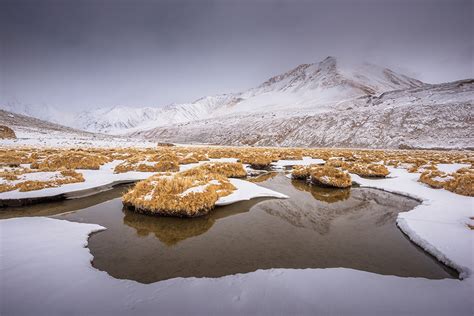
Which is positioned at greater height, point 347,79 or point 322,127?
point 347,79

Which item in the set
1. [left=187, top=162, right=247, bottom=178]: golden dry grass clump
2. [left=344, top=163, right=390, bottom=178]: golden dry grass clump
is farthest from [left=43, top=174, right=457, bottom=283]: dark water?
[left=344, top=163, right=390, bottom=178]: golden dry grass clump

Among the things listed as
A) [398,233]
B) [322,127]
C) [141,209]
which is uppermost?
[322,127]

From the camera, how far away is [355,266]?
500 centimetres

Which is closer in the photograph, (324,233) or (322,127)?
(324,233)

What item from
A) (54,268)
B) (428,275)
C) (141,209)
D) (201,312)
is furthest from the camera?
(141,209)

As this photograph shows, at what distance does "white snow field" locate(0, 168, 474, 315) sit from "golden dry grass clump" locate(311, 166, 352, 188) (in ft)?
25.5

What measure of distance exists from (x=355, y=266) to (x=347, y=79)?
18109 cm

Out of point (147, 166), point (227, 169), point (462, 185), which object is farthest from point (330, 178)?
point (147, 166)

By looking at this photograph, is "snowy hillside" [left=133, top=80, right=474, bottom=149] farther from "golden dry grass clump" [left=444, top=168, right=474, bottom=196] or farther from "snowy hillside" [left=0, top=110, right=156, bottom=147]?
"golden dry grass clump" [left=444, top=168, right=474, bottom=196]

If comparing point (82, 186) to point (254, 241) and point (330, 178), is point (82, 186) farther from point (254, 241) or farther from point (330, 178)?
point (330, 178)

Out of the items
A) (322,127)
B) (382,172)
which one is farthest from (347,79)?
(382,172)

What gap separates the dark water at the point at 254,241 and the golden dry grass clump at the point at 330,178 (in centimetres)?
343

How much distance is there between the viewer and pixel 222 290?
3867 mm

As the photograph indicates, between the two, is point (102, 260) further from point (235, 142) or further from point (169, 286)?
point (235, 142)
